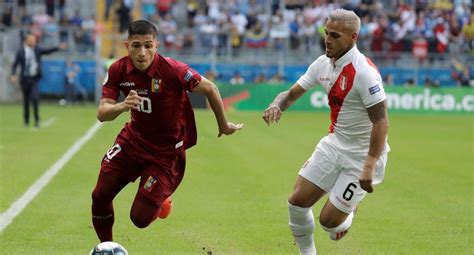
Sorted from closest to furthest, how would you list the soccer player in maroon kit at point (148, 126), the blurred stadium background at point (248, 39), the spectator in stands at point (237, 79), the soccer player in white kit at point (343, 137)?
the soccer player in white kit at point (343, 137) → the soccer player in maroon kit at point (148, 126) → the spectator in stands at point (237, 79) → the blurred stadium background at point (248, 39)

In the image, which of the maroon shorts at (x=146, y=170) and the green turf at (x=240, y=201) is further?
the green turf at (x=240, y=201)

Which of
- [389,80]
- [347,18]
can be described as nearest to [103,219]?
[347,18]

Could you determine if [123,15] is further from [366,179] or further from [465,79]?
[366,179]

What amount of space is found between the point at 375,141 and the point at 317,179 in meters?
0.80

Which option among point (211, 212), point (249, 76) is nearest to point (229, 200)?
point (211, 212)

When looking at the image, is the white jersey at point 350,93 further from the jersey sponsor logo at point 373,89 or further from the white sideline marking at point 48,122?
the white sideline marking at point 48,122

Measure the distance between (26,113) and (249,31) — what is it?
15.7 m

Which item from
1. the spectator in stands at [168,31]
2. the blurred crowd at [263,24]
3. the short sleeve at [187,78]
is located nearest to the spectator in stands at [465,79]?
the blurred crowd at [263,24]

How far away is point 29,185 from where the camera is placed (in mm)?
13602

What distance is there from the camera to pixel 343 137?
8188 mm

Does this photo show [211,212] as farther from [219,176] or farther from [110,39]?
[110,39]

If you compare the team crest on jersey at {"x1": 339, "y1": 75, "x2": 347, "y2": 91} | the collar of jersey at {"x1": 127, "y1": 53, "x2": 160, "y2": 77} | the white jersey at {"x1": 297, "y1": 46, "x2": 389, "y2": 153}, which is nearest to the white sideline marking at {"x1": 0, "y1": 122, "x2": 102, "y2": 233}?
the collar of jersey at {"x1": 127, "y1": 53, "x2": 160, "y2": 77}

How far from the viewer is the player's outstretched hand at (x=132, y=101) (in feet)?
24.8

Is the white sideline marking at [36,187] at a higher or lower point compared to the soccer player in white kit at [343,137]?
lower
